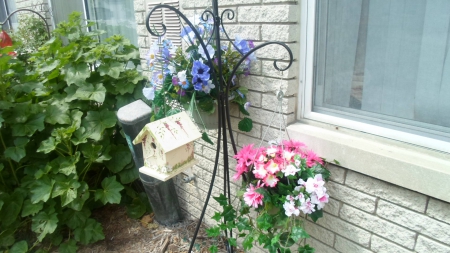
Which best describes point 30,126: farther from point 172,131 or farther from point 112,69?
point 172,131

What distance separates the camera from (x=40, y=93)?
2264 mm

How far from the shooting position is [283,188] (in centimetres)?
137

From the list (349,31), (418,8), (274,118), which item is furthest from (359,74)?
(274,118)

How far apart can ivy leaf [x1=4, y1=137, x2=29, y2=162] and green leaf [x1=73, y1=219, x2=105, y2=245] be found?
1.98ft

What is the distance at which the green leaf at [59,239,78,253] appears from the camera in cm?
221

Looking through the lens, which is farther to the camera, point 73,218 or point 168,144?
point 73,218

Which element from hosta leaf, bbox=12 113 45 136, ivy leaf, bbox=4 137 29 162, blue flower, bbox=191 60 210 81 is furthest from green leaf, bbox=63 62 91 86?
blue flower, bbox=191 60 210 81

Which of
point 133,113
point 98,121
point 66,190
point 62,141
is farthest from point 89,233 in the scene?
point 133,113

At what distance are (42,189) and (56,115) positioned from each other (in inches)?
19.2

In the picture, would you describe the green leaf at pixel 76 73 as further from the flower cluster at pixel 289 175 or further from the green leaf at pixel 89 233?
the flower cluster at pixel 289 175

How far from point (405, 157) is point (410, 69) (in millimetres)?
339

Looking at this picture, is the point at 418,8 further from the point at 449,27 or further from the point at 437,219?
the point at 437,219

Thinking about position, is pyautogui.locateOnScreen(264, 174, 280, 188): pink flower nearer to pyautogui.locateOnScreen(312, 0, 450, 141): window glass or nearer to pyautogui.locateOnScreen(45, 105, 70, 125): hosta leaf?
pyautogui.locateOnScreen(312, 0, 450, 141): window glass

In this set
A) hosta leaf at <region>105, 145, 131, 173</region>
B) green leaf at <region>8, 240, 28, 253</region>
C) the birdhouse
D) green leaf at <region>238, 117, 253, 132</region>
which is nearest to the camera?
the birdhouse
